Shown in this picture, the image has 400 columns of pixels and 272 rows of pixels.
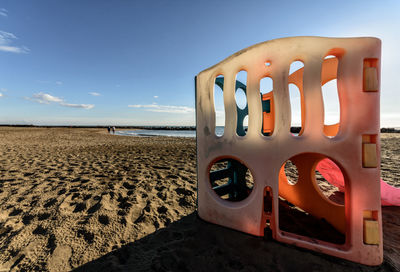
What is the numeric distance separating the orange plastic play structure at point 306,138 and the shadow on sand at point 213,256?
3.7 inches

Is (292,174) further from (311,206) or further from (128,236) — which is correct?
(128,236)

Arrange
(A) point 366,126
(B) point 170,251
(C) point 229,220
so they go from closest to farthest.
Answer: (A) point 366,126, (B) point 170,251, (C) point 229,220

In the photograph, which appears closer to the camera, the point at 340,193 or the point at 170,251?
the point at 170,251

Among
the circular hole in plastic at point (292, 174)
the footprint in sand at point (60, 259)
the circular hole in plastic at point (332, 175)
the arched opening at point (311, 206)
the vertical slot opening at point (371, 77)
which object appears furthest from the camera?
the circular hole in plastic at point (292, 174)

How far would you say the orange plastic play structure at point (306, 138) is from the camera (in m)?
1.54

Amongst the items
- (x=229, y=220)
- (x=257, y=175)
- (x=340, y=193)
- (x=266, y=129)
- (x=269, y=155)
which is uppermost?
(x=266, y=129)

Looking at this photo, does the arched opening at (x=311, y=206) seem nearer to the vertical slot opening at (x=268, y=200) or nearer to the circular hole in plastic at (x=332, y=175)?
the circular hole in plastic at (x=332, y=175)

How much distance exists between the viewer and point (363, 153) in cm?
154

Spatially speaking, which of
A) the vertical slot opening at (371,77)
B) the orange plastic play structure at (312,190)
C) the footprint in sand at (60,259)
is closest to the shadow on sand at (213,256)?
the footprint in sand at (60,259)

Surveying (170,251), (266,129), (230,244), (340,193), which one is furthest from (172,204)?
(340,193)

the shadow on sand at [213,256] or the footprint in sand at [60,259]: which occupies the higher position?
the footprint in sand at [60,259]

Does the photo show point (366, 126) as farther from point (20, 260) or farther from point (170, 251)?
point (20, 260)

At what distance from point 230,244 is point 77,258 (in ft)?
5.19

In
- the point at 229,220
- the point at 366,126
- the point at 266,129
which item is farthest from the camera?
the point at 266,129
